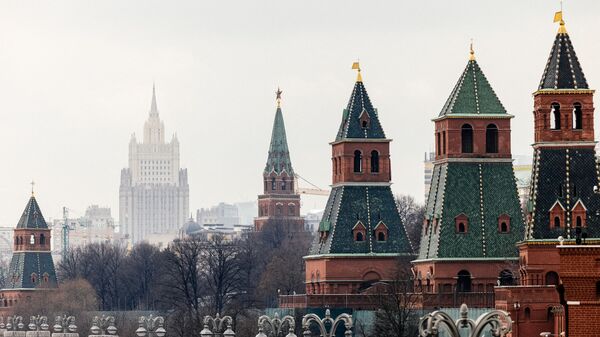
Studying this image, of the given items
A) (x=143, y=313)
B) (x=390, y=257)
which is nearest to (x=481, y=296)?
(x=390, y=257)

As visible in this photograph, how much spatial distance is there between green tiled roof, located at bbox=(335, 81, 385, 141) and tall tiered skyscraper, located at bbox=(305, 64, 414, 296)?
0.06 m

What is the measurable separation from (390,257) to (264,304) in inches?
1704

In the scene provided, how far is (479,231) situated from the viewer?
12538cm

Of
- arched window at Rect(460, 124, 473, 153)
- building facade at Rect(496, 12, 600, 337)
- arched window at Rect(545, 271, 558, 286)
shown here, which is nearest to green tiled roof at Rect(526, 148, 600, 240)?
building facade at Rect(496, 12, 600, 337)

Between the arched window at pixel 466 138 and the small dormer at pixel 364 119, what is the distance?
45.1ft

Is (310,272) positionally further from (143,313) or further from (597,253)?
(597,253)

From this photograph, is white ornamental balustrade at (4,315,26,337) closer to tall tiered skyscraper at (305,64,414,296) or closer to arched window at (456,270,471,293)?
tall tiered skyscraper at (305,64,414,296)

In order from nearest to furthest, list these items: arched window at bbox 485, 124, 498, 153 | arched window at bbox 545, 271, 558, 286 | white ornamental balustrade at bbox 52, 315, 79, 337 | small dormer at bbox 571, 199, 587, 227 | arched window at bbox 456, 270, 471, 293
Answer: small dormer at bbox 571, 199, 587, 227 < arched window at bbox 545, 271, 558, 286 < arched window at bbox 456, 270, 471, 293 < arched window at bbox 485, 124, 498, 153 < white ornamental balustrade at bbox 52, 315, 79, 337

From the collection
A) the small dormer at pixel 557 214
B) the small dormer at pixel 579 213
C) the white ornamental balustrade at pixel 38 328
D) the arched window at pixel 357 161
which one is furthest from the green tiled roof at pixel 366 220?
the small dormer at pixel 579 213

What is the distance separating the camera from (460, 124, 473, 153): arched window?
127 m

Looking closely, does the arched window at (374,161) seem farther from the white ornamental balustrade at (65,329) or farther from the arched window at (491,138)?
the white ornamental balustrade at (65,329)

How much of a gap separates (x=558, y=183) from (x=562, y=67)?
5.56 meters

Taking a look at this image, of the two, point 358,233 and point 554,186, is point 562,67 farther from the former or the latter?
point 358,233

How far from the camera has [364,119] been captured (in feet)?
463
